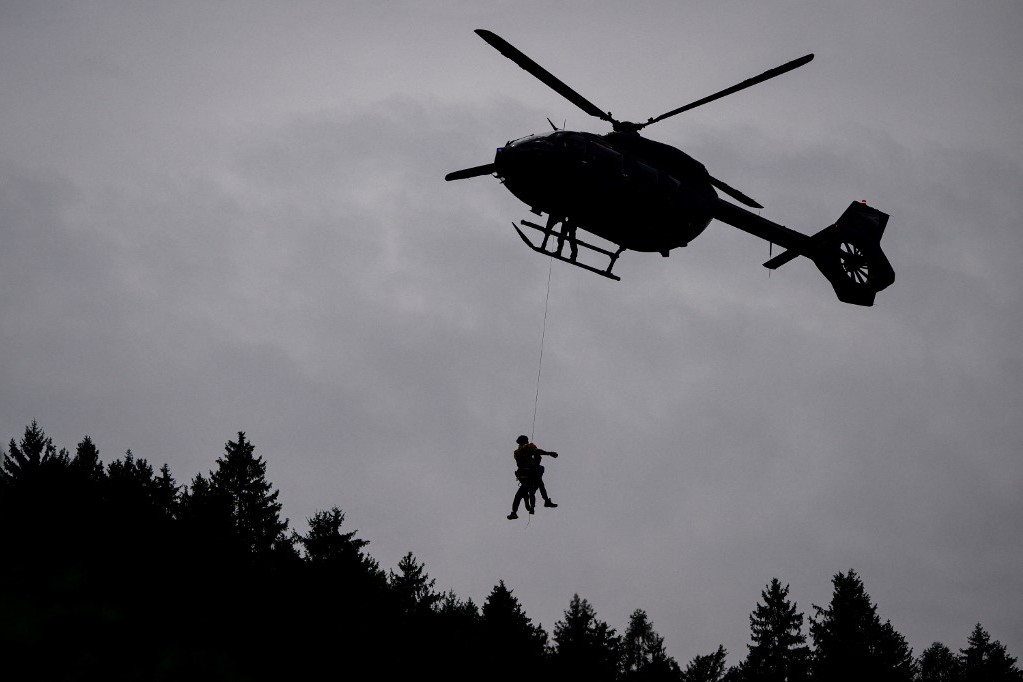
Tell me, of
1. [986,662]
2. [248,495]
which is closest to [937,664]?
[986,662]

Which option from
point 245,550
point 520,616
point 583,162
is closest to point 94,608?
point 583,162

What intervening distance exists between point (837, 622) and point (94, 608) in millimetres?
52940

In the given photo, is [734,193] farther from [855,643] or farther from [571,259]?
[855,643]

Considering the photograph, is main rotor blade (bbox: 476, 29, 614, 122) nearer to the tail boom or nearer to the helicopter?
the helicopter

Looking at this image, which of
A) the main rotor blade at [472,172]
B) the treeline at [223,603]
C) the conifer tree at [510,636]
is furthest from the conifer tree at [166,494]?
the main rotor blade at [472,172]

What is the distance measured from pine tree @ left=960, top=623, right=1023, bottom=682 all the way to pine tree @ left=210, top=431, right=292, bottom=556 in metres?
46.6

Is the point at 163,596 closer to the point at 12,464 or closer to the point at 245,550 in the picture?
the point at 245,550

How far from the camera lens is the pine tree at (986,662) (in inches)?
2579

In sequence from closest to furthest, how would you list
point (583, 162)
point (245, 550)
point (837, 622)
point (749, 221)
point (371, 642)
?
point (583, 162) → point (749, 221) → point (371, 642) → point (245, 550) → point (837, 622)

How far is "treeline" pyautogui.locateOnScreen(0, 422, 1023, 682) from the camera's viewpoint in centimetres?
1903

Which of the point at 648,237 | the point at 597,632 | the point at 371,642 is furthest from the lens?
the point at 597,632

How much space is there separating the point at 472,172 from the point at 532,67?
3349mm

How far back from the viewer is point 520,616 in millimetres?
46969

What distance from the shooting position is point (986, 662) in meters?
67.1
